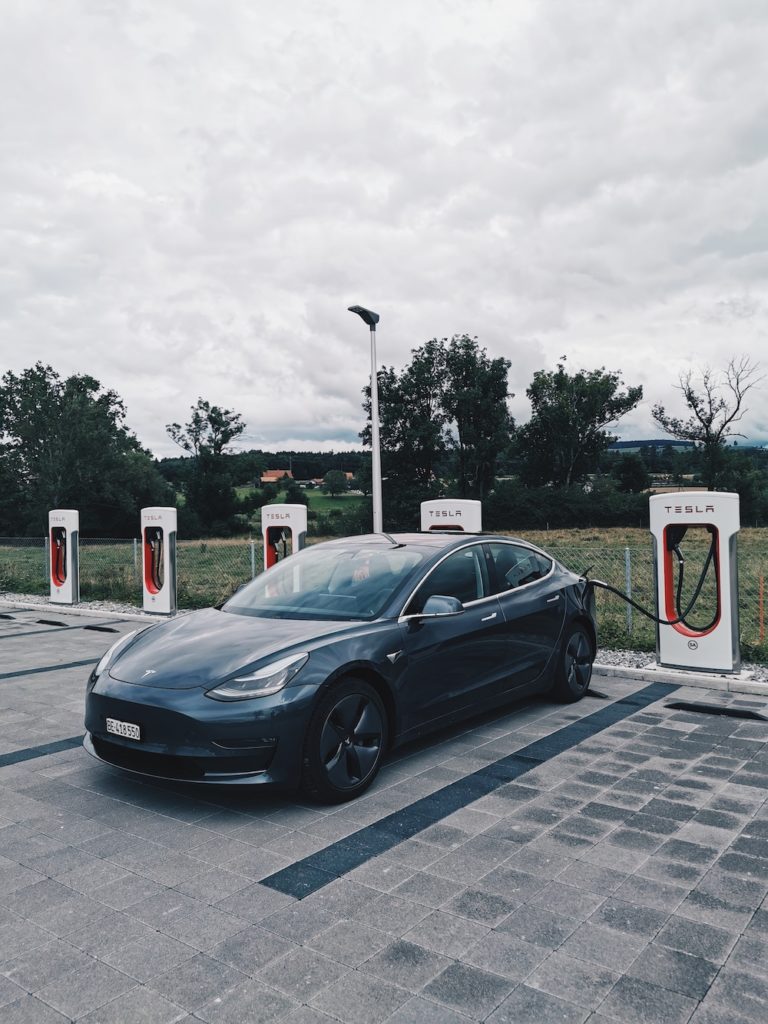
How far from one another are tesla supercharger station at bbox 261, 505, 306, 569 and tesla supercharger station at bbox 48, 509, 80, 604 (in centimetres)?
460

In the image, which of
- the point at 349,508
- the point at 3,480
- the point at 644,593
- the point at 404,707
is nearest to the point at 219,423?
the point at 3,480

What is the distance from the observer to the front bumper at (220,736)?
12.7 ft

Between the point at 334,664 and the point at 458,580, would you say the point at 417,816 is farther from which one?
the point at 458,580

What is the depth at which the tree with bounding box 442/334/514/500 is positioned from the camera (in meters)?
52.1

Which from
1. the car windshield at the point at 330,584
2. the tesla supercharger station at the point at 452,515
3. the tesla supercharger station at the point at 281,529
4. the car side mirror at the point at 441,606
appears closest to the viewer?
the car side mirror at the point at 441,606

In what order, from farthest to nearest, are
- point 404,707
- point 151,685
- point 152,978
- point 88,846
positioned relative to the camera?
point 404,707 → point 151,685 → point 88,846 → point 152,978

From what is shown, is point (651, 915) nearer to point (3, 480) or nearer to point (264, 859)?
point (264, 859)

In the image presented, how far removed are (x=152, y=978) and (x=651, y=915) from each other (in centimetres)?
188

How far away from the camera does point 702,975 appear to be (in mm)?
2646

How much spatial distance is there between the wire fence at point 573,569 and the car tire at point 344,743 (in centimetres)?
518

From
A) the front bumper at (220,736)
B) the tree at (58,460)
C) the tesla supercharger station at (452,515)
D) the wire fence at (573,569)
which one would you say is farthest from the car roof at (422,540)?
the tree at (58,460)

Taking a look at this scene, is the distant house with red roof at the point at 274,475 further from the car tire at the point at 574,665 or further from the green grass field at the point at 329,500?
the car tire at the point at 574,665

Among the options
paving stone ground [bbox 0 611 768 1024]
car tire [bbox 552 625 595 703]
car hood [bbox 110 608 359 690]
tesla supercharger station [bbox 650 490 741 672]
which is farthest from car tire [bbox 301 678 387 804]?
Result: tesla supercharger station [bbox 650 490 741 672]

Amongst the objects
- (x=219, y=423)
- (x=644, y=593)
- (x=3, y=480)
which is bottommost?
(x=644, y=593)
